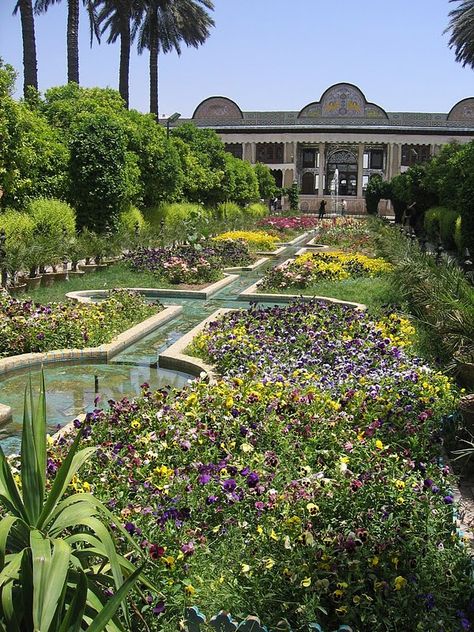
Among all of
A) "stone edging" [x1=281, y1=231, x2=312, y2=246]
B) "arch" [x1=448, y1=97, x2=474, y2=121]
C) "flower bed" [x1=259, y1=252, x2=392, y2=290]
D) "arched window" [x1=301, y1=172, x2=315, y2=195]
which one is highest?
"arch" [x1=448, y1=97, x2=474, y2=121]

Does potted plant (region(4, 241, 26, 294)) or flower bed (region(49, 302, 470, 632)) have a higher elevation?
potted plant (region(4, 241, 26, 294))

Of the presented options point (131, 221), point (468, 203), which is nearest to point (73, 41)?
point (131, 221)

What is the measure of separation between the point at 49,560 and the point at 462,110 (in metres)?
52.3

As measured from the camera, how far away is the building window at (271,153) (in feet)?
173

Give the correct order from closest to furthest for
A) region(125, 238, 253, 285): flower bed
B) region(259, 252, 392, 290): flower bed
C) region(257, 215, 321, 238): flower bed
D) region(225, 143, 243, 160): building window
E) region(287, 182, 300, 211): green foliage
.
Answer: region(259, 252, 392, 290): flower bed → region(125, 238, 253, 285): flower bed → region(257, 215, 321, 238): flower bed → region(287, 182, 300, 211): green foliage → region(225, 143, 243, 160): building window

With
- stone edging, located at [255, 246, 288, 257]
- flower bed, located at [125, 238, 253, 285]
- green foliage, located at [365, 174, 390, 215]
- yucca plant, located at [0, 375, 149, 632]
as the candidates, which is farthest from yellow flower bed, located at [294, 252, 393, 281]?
green foliage, located at [365, 174, 390, 215]

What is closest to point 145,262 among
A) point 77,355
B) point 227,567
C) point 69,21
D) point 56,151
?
point 56,151

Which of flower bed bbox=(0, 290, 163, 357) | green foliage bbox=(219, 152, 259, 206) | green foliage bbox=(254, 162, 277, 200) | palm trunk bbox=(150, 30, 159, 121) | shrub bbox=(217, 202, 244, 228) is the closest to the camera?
flower bed bbox=(0, 290, 163, 357)

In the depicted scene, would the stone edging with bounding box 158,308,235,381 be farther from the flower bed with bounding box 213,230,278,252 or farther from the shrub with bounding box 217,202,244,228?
the shrub with bounding box 217,202,244,228

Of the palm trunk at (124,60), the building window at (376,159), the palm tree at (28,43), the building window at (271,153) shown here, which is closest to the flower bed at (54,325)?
the palm tree at (28,43)

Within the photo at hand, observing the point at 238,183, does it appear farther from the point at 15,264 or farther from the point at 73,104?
the point at 15,264

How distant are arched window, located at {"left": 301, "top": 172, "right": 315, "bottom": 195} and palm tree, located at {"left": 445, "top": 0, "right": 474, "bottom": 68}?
52.5 feet

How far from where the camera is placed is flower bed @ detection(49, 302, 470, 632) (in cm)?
268

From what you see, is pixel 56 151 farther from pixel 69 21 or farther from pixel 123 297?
pixel 69 21
